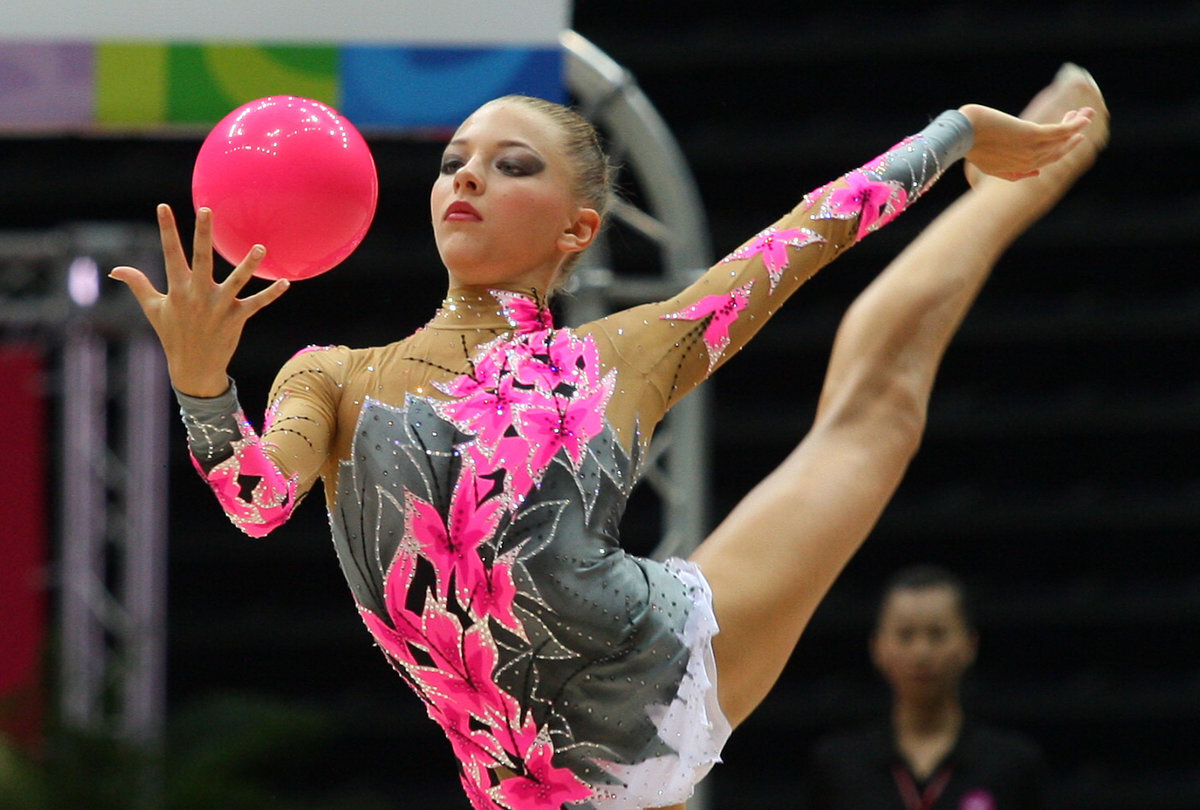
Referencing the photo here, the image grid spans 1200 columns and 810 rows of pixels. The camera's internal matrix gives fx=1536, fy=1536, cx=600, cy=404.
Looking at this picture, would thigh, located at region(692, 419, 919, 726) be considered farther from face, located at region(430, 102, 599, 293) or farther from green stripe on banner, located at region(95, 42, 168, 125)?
green stripe on banner, located at region(95, 42, 168, 125)

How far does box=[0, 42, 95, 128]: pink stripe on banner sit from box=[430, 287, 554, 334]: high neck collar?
→ 1856 millimetres

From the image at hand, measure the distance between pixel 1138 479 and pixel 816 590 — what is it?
3.53 m

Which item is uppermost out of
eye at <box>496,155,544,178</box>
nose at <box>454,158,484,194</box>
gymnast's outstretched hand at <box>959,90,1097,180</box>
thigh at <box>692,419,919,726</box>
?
gymnast's outstretched hand at <box>959,90,1097,180</box>

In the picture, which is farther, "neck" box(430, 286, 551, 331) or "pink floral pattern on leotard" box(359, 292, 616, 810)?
"neck" box(430, 286, 551, 331)

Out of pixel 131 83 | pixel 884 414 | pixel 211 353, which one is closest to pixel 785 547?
pixel 884 414

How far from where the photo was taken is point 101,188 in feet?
18.7

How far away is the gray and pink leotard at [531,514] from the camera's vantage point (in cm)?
191

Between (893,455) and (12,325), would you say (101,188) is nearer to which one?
(12,325)

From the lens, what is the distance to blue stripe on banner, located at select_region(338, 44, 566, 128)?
3.44 m

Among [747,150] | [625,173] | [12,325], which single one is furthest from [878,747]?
[12,325]

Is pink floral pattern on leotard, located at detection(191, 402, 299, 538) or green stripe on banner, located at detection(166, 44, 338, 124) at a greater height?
green stripe on banner, located at detection(166, 44, 338, 124)

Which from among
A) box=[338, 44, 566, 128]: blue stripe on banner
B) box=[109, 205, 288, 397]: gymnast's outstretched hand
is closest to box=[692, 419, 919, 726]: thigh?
box=[109, 205, 288, 397]: gymnast's outstretched hand

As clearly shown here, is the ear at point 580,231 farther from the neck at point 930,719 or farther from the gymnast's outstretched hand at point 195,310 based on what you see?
the neck at point 930,719

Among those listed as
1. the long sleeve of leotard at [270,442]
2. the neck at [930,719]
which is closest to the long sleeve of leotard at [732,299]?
the long sleeve of leotard at [270,442]
